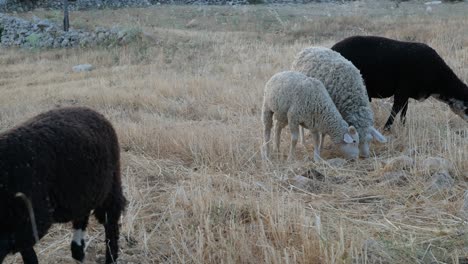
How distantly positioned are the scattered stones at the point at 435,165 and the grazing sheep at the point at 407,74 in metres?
2.35

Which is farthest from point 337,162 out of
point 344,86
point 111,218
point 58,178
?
point 58,178

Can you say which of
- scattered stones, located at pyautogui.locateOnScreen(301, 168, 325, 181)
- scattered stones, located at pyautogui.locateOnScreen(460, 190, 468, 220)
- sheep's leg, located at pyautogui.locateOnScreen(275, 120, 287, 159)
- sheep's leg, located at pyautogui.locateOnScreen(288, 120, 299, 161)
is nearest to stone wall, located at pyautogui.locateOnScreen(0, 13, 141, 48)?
sheep's leg, located at pyautogui.locateOnScreen(275, 120, 287, 159)

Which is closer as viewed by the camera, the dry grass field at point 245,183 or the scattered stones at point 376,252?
the scattered stones at point 376,252

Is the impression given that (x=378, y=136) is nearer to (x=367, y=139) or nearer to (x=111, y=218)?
(x=367, y=139)

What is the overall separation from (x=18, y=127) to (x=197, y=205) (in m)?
1.81

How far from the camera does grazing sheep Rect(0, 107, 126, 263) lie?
118 inches

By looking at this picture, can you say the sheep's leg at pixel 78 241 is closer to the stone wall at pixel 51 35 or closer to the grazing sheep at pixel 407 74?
the grazing sheep at pixel 407 74

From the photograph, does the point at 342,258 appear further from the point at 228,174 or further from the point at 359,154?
the point at 359,154

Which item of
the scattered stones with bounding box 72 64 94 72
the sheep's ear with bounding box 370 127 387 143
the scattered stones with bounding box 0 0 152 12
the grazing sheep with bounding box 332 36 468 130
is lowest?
the scattered stones with bounding box 72 64 94 72

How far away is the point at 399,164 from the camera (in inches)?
236

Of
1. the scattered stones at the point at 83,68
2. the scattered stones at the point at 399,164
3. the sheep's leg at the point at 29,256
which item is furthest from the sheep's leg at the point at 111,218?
the scattered stones at the point at 83,68

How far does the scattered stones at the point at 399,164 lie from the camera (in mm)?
5945

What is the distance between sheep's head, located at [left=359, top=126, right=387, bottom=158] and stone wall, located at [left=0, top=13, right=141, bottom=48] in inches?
665

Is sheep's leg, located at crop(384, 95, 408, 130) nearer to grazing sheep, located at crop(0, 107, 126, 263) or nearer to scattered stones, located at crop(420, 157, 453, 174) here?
scattered stones, located at crop(420, 157, 453, 174)
